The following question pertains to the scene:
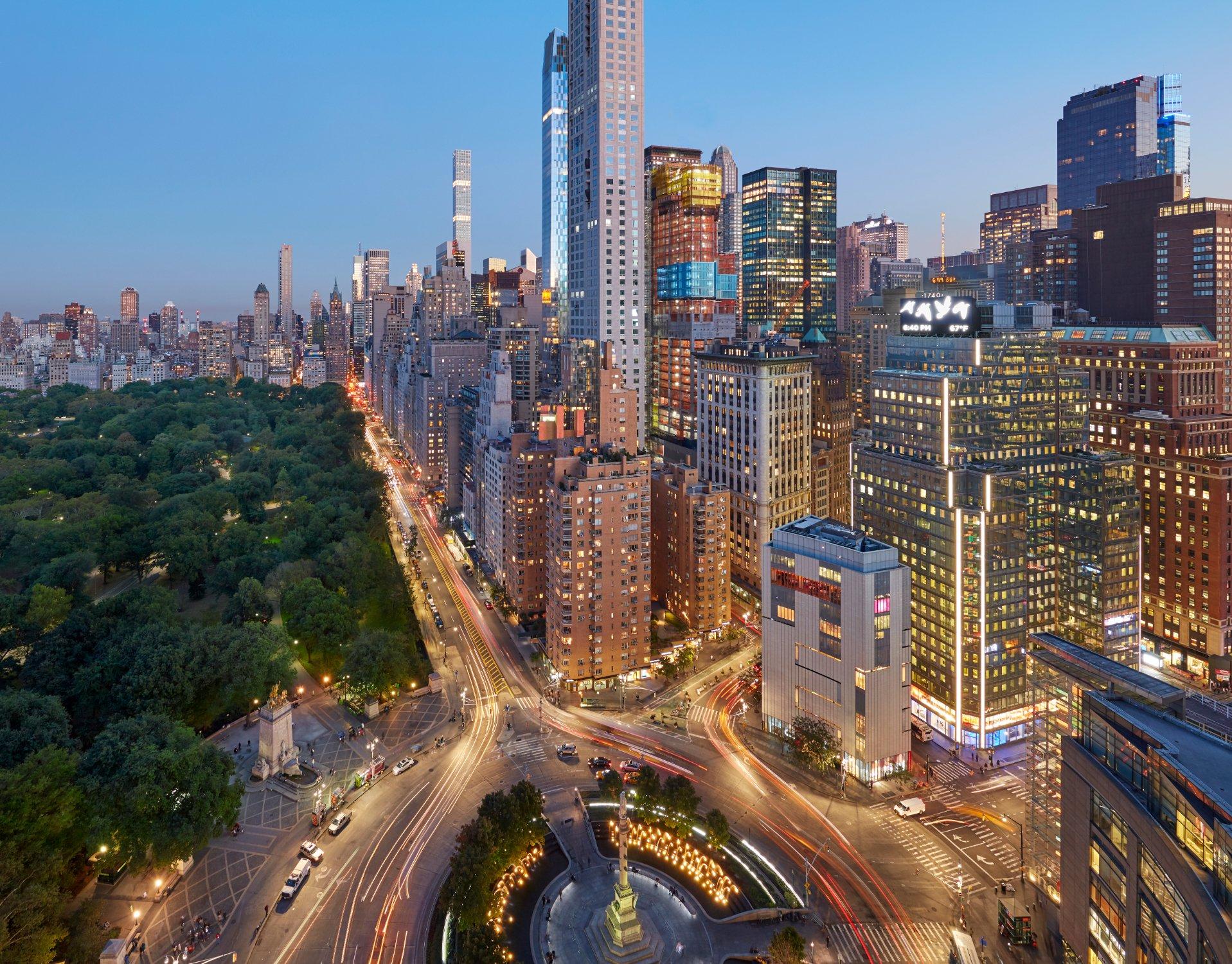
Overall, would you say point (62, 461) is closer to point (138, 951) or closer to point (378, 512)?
point (378, 512)

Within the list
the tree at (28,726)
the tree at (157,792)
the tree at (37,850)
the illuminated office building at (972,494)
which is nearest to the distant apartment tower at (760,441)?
the illuminated office building at (972,494)

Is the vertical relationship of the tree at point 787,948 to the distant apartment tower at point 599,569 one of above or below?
below

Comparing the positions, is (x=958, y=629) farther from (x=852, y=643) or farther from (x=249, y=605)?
(x=249, y=605)

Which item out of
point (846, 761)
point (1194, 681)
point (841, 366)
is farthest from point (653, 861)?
point (841, 366)

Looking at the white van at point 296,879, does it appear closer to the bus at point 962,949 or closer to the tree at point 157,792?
the tree at point 157,792

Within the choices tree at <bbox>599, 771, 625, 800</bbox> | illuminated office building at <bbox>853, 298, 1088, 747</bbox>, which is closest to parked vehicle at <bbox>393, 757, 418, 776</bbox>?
tree at <bbox>599, 771, 625, 800</bbox>

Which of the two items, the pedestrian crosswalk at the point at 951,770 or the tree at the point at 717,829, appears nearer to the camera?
the tree at the point at 717,829
